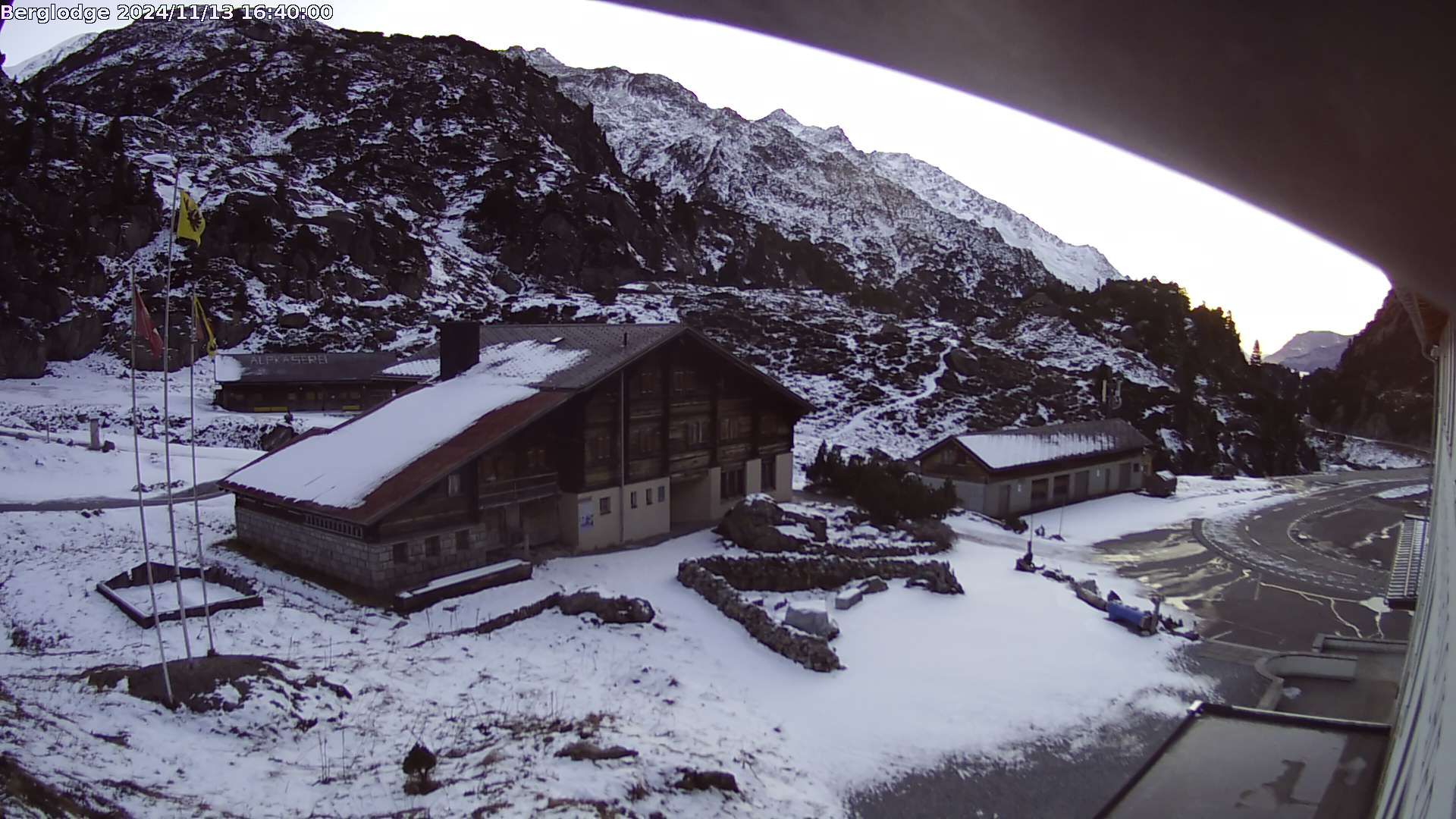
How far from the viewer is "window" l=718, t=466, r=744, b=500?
105 feet

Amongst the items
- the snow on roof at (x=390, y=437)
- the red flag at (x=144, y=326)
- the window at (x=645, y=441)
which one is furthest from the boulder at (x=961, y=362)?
the red flag at (x=144, y=326)

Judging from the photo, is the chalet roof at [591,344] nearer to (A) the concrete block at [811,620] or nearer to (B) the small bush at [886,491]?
(B) the small bush at [886,491]

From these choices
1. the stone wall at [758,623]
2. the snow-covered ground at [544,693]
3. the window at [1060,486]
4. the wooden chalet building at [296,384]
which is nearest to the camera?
the snow-covered ground at [544,693]

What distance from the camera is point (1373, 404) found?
10638 centimetres

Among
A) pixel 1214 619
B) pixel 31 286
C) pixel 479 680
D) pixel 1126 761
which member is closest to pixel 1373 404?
pixel 1214 619

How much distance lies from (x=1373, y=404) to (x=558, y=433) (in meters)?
121

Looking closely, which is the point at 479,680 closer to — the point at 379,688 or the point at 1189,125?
the point at 379,688

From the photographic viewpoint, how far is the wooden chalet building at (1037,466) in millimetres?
43312

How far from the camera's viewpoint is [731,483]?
1293 inches

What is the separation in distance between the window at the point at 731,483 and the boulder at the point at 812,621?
36.4 feet

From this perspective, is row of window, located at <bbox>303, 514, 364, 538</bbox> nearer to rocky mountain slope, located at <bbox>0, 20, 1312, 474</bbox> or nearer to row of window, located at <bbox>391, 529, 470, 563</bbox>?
row of window, located at <bbox>391, 529, 470, 563</bbox>

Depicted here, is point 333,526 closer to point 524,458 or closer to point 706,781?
point 524,458

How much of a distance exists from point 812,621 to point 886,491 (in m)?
14.8

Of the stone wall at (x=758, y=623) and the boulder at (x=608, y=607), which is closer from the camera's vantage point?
the stone wall at (x=758, y=623)
